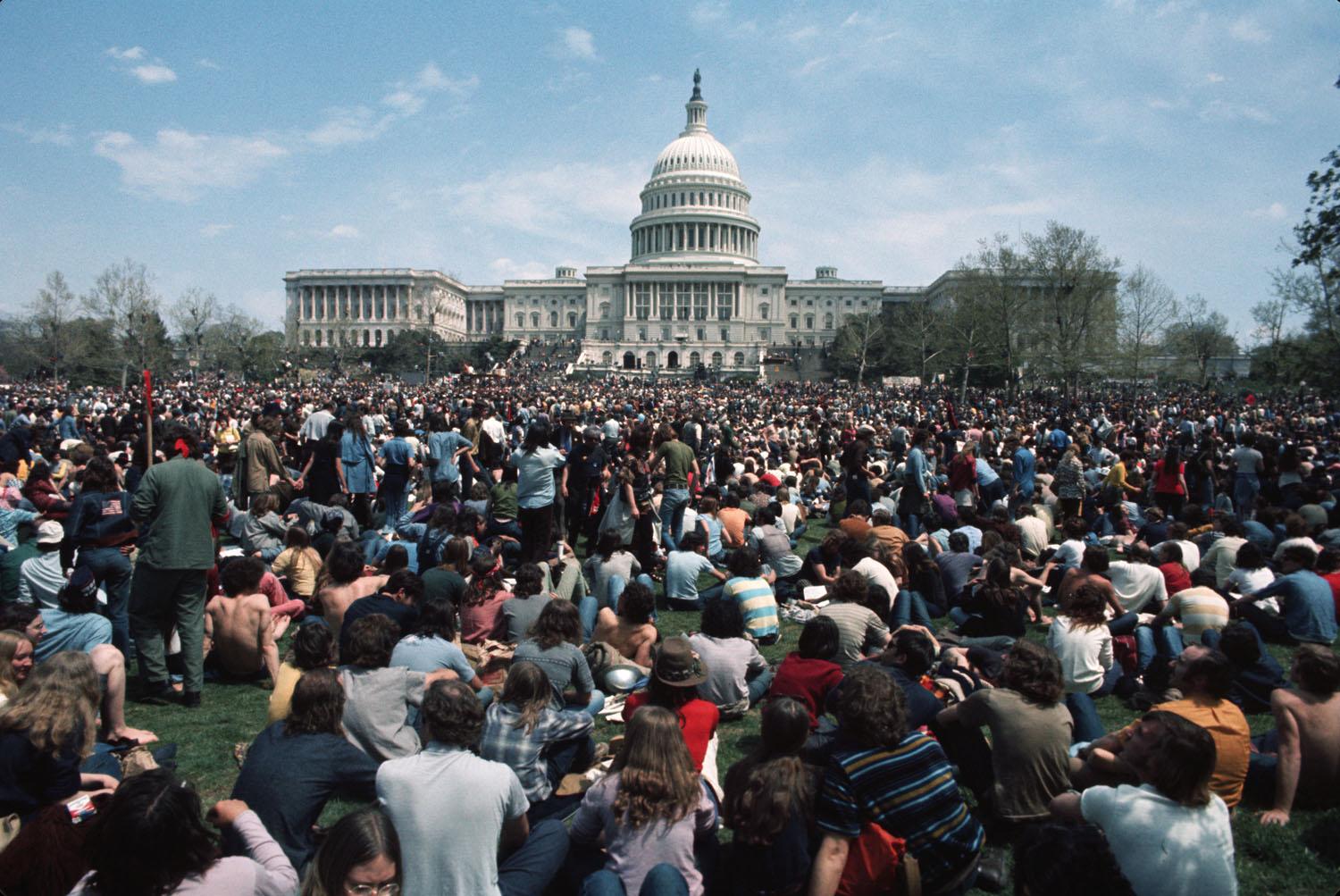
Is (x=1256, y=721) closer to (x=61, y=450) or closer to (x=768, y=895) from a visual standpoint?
(x=768, y=895)

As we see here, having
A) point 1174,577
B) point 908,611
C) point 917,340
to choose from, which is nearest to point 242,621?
point 908,611

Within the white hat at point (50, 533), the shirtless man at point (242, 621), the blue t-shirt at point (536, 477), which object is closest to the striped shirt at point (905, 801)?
the shirtless man at point (242, 621)

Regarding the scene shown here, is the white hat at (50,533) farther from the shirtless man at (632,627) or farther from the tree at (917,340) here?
the tree at (917,340)

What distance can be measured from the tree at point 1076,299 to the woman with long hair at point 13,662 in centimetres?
4651

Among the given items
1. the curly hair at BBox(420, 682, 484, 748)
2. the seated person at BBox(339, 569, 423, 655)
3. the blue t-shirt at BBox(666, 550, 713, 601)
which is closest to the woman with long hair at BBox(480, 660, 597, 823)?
the curly hair at BBox(420, 682, 484, 748)

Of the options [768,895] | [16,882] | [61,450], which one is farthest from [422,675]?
[61,450]

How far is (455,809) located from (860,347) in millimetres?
75709

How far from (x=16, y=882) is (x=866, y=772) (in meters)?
3.57

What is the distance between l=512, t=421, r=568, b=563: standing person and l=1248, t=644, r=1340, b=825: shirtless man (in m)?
7.01

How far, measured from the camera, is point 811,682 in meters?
5.25

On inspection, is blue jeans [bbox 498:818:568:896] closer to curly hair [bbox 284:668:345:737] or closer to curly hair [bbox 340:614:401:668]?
curly hair [bbox 284:668:345:737]

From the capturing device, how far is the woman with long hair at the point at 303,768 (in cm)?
390

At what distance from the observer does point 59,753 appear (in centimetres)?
387

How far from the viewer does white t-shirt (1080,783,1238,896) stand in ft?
11.1
